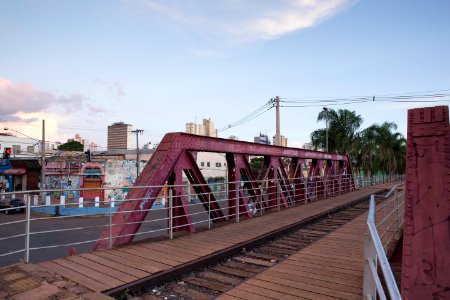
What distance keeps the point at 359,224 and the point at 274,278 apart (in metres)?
5.12

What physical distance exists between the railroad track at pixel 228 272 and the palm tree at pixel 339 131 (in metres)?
29.8

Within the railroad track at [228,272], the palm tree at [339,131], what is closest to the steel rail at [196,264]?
the railroad track at [228,272]

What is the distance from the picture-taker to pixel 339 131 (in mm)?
37062

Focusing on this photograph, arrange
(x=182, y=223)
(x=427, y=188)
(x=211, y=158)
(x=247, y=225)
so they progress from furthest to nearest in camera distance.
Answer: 1. (x=211, y=158)
2. (x=247, y=225)
3. (x=182, y=223)
4. (x=427, y=188)

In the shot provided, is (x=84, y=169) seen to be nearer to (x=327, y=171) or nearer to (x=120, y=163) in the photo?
(x=120, y=163)

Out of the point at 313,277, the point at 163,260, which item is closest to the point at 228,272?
the point at 163,260

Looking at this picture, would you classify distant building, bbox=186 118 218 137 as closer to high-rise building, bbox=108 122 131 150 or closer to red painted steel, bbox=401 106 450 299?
high-rise building, bbox=108 122 131 150

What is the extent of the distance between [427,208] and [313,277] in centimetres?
187

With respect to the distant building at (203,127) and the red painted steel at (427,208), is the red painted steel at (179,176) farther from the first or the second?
the distant building at (203,127)

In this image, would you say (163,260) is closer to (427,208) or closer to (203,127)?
(427,208)

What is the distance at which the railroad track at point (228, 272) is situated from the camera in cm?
437

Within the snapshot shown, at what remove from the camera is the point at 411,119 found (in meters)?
3.73

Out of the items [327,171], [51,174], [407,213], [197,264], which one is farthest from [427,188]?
[51,174]

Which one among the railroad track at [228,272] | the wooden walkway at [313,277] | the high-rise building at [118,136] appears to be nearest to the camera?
the wooden walkway at [313,277]
